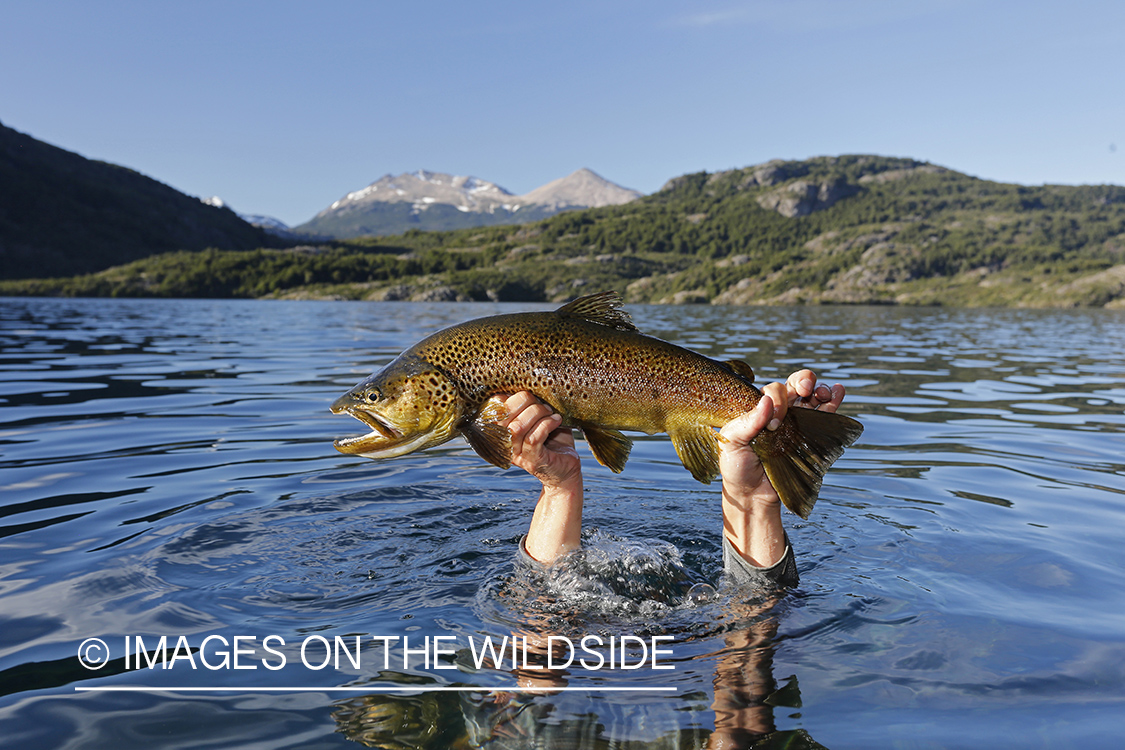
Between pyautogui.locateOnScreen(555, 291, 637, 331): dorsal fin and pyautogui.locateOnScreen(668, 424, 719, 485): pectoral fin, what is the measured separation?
66 centimetres

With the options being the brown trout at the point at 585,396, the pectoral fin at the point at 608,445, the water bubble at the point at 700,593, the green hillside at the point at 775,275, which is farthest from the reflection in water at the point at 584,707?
the green hillside at the point at 775,275

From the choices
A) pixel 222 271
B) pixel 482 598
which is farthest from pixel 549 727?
pixel 222 271

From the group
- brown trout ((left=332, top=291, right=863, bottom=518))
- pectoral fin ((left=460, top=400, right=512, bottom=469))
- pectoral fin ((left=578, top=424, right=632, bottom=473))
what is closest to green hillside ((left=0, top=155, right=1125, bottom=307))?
brown trout ((left=332, top=291, right=863, bottom=518))

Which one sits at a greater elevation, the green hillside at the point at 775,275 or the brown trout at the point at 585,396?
the green hillside at the point at 775,275

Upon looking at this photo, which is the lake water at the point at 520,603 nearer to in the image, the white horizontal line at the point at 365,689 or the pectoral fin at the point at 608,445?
the white horizontal line at the point at 365,689

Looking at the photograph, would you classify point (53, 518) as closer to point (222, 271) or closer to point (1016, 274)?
point (1016, 274)

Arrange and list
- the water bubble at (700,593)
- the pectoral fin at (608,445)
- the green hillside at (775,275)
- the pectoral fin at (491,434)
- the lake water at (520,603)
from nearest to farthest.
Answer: the lake water at (520,603) < the pectoral fin at (491,434) < the pectoral fin at (608,445) < the water bubble at (700,593) < the green hillside at (775,275)

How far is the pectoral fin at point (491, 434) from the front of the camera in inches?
155

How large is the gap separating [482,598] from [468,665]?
944 mm

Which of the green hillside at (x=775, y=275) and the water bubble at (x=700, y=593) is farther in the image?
the green hillside at (x=775, y=275)

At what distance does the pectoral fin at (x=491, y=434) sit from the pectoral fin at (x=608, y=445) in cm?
47

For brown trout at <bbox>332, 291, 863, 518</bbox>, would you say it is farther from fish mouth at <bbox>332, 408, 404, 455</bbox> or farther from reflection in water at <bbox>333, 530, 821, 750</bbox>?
reflection in water at <bbox>333, 530, 821, 750</bbox>

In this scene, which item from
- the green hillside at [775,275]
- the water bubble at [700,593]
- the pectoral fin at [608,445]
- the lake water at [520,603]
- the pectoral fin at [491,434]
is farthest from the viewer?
the green hillside at [775,275]

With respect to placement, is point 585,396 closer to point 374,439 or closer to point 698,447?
point 698,447
